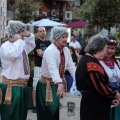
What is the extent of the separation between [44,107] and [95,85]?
1947mm

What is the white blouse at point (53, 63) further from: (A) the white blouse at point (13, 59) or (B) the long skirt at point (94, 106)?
(B) the long skirt at point (94, 106)

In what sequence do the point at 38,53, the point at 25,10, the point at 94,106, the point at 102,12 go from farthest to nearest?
the point at 25,10
the point at 102,12
the point at 38,53
the point at 94,106

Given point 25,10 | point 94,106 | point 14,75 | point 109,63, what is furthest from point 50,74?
point 25,10

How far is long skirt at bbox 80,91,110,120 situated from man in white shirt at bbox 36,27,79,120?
1.25m

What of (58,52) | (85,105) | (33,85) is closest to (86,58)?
(85,105)

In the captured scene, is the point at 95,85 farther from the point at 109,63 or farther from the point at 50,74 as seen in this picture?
the point at 50,74

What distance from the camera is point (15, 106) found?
5.97 m

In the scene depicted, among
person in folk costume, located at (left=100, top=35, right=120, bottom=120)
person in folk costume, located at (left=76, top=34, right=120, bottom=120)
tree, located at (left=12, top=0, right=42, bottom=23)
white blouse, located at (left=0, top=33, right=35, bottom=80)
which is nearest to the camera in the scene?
person in folk costume, located at (left=76, top=34, right=120, bottom=120)

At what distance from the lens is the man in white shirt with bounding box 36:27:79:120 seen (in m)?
5.98

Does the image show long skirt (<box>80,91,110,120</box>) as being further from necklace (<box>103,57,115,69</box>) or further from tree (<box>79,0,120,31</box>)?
tree (<box>79,0,120,31</box>)

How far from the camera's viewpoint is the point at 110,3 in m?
19.8

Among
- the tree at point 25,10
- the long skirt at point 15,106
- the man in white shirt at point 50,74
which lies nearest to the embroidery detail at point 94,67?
the man in white shirt at point 50,74

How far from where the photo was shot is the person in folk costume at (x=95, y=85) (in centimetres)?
450

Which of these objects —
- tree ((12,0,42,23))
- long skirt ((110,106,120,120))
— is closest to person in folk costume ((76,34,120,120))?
long skirt ((110,106,120,120))
